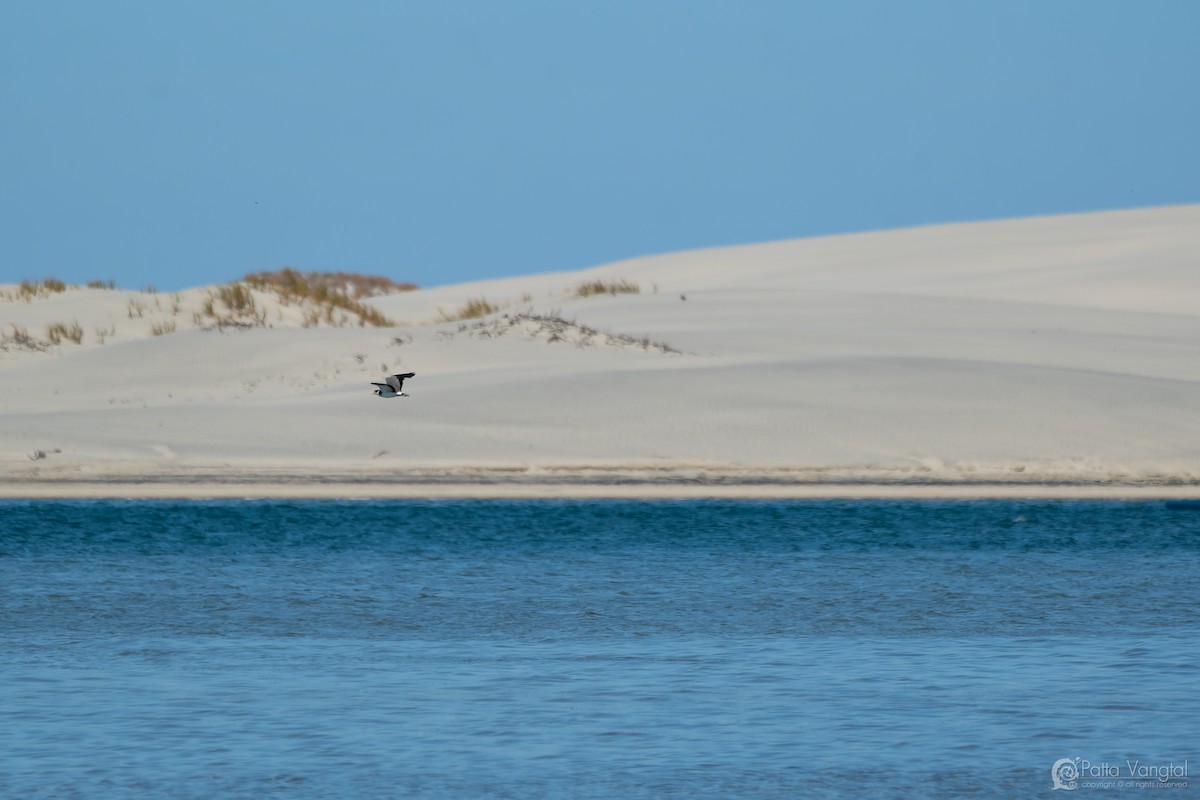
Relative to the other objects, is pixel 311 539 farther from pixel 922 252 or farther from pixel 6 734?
pixel 922 252

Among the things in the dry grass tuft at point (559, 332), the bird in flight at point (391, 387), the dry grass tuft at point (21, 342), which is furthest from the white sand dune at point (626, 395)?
the bird in flight at point (391, 387)

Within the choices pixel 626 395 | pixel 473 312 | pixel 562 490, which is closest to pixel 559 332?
pixel 626 395

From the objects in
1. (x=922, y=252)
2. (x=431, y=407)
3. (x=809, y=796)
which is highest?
(x=922, y=252)

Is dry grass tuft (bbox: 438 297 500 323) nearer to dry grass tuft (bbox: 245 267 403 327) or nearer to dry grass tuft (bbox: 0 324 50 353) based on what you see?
dry grass tuft (bbox: 245 267 403 327)

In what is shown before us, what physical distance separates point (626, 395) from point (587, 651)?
424 inches

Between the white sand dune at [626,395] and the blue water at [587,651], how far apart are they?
2.66 metres

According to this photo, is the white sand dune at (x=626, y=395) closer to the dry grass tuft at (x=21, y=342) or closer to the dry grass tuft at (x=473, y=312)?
the dry grass tuft at (x=21, y=342)

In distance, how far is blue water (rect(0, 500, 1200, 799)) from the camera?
7.01m

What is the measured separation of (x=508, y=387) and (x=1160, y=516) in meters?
7.61

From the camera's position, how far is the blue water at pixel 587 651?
7.01 meters

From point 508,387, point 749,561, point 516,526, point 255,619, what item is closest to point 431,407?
point 508,387

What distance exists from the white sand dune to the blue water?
2.66 meters

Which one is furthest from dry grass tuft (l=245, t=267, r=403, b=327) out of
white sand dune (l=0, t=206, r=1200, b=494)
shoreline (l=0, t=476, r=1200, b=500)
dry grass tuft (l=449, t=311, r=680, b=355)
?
shoreline (l=0, t=476, r=1200, b=500)

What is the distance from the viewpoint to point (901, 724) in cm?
762
